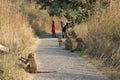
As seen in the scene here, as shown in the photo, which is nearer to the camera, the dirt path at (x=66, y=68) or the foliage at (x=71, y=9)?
the dirt path at (x=66, y=68)

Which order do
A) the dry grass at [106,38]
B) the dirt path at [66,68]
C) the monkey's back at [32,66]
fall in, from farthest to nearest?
1. the dry grass at [106,38]
2. the monkey's back at [32,66]
3. the dirt path at [66,68]

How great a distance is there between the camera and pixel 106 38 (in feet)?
53.8

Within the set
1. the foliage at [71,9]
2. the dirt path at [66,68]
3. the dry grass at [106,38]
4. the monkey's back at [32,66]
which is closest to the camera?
the dirt path at [66,68]

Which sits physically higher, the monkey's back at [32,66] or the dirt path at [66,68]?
the monkey's back at [32,66]

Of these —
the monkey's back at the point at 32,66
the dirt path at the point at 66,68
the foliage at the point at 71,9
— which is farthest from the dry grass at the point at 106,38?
the foliage at the point at 71,9

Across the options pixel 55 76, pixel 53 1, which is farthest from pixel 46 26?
pixel 55 76

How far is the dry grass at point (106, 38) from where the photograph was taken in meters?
14.0

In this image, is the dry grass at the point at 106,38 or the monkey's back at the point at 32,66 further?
the dry grass at the point at 106,38

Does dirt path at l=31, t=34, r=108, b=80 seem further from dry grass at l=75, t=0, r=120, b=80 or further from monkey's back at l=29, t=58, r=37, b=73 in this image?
dry grass at l=75, t=0, r=120, b=80

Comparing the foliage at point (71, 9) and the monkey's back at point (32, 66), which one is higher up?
the monkey's back at point (32, 66)

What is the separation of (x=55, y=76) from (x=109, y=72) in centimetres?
168

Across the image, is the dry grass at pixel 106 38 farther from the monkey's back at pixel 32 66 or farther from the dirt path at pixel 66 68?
the monkey's back at pixel 32 66

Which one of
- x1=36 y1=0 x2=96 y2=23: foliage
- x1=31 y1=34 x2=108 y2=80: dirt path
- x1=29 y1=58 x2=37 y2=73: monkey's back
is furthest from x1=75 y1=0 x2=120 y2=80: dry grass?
x1=36 y1=0 x2=96 y2=23: foliage

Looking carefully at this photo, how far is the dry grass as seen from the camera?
1398cm
